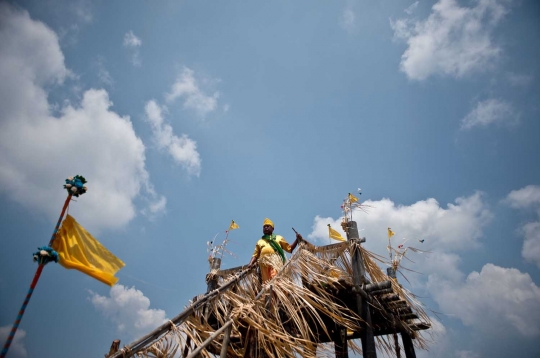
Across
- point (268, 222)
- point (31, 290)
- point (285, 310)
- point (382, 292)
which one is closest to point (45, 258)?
point (31, 290)

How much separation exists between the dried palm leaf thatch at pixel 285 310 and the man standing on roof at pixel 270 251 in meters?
0.24

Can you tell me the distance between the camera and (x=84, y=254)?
3.54m

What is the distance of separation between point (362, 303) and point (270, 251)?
6.75ft

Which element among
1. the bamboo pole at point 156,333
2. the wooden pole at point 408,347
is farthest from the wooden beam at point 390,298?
the bamboo pole at point 156,333

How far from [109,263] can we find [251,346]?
1.97m

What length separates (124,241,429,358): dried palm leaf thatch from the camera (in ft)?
11.9

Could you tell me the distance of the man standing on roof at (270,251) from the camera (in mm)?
5918

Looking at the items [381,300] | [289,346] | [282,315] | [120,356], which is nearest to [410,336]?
[381,300]

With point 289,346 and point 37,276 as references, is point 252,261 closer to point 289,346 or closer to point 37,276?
point 289,346

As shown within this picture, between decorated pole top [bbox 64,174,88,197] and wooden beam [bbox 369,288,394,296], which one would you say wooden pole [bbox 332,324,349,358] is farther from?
decorated pole top [bbox 64,174,88,197]

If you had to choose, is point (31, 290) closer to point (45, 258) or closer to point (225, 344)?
point (45, 258)

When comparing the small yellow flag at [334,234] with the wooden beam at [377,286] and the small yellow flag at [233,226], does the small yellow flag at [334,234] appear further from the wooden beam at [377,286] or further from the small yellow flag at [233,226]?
the small yellow flag at [233,226]

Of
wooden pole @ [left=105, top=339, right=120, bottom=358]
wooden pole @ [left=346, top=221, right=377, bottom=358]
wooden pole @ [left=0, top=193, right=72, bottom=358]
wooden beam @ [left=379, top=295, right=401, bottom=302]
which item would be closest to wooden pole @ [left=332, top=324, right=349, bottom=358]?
wooden pole @ [left=346, top=221, right=377, bottom=358]

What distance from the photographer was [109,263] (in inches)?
141
